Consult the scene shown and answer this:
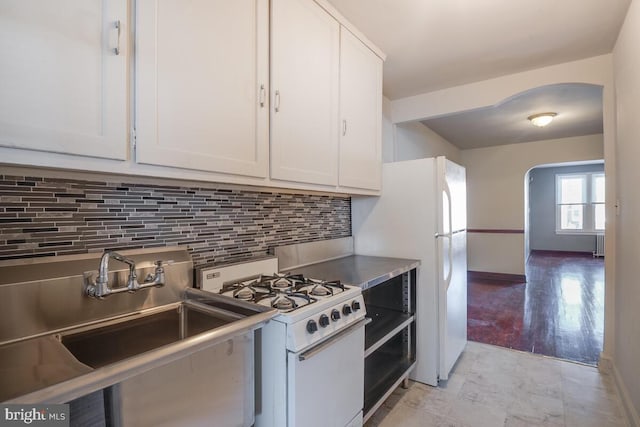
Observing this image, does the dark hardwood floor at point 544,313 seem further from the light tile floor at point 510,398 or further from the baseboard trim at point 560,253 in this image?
the baseboard trim at point 560,253

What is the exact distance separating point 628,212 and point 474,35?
1431 millimetres

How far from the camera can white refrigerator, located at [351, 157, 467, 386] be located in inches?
84.4

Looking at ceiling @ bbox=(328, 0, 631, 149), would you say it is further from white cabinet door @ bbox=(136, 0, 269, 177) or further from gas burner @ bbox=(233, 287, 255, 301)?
gas burner @ bbox=(233, 287, 255, 301)

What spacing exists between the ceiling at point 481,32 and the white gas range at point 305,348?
161cm

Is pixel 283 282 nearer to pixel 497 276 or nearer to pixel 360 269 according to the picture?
pixel 360 269

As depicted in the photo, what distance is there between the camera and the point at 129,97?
101cm

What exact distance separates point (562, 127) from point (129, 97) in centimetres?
558

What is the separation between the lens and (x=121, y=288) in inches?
43.8

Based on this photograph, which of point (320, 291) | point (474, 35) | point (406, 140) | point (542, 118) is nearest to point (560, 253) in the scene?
point (542, 118)

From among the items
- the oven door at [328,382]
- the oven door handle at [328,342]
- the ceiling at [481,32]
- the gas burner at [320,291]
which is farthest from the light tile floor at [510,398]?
the ceiling at [481,32]

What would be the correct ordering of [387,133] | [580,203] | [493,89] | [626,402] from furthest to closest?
[580,203], [387,133], [493,89], [626,402]

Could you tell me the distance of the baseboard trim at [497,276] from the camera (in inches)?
211

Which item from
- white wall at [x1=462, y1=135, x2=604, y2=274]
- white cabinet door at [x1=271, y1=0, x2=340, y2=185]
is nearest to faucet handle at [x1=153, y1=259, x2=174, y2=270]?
white cabinet door at [x1=271, y1=0, x2=340, y2=185]

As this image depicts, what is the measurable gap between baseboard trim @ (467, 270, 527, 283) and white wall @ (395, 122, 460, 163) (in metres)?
2.26
